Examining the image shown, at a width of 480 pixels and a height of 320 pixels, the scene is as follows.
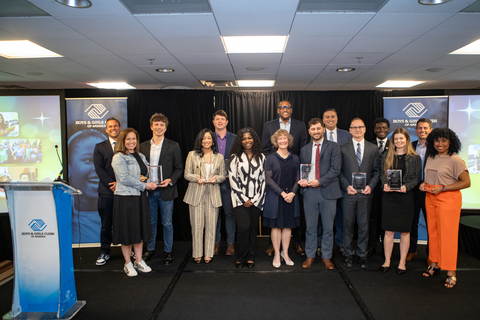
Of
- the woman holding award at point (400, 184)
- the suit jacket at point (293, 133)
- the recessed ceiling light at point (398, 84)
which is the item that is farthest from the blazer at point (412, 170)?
the recessed ceiling light at point (398, 84)

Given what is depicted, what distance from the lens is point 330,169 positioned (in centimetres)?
344

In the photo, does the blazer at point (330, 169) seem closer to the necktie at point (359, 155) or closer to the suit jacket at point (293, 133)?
the necktie at point (359, 155)

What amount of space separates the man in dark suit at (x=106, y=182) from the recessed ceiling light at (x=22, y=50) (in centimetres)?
142

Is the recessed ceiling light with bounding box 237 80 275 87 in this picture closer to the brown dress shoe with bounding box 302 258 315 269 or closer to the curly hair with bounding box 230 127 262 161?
the curly hair with bounding box 230 127 262 161

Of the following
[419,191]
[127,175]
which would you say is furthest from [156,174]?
[419,191]

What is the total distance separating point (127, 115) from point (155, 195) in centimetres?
187

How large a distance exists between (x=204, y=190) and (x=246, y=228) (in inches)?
28.8

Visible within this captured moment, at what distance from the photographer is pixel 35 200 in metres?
2.45

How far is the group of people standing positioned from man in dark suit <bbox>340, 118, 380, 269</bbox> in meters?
0.01

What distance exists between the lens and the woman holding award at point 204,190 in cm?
368

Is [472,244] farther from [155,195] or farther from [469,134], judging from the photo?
[155,195]

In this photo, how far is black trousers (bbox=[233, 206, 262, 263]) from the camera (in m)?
3.50

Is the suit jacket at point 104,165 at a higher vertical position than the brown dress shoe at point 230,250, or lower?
higher

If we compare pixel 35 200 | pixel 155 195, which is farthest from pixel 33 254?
pixel 155 195
